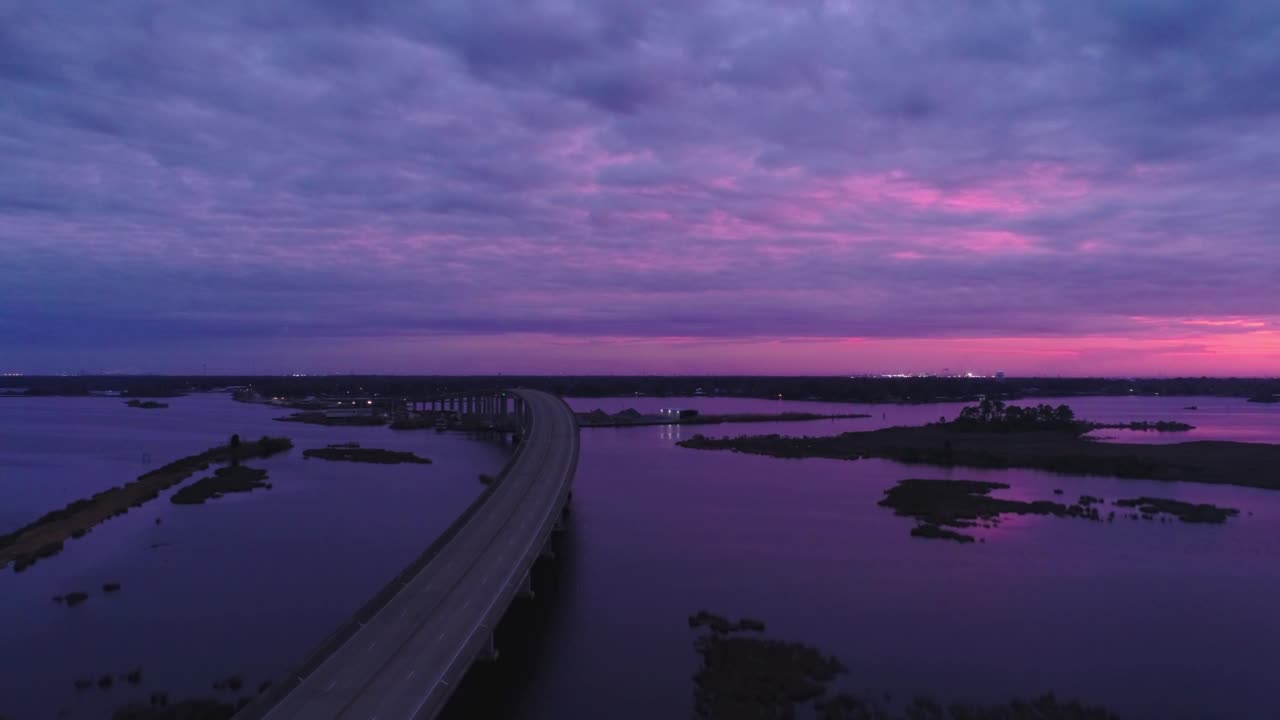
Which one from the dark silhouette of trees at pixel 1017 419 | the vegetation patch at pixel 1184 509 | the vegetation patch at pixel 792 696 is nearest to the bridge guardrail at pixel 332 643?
the vegetation patch at pixel 792 696

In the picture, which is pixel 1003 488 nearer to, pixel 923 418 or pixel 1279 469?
pixel 1279 469

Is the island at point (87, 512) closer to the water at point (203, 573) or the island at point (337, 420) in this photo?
the water at point (203, 573)

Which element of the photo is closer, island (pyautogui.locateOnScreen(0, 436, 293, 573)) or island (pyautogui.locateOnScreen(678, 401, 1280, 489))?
Answer: island (pyautogui.locateOnScreen(0, 436, 293, 573))

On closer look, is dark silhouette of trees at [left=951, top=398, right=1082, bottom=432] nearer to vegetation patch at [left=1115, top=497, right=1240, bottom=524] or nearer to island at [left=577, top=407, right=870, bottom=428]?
island at [left=577, top=407, right=870, bottom=428]

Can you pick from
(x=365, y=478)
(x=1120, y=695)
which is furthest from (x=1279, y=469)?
(x=365, y=478)

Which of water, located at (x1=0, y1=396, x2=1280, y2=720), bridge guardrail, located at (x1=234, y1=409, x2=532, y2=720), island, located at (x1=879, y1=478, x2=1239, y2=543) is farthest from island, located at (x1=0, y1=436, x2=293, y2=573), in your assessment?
island, located at (x1=879, y1=478, x2=1239, y2=543)
